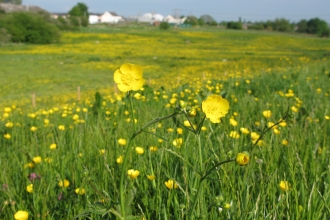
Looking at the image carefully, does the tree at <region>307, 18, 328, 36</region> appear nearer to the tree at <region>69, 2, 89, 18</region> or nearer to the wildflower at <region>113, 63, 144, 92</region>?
the tree at <region>69, 2, 89, 18</region>

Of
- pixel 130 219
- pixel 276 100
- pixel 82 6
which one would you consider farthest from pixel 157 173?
pixel 82 6

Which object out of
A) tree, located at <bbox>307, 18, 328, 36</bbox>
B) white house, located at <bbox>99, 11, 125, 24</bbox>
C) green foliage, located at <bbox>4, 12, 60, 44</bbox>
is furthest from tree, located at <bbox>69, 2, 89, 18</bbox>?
green foliage, located at <bbox>4, 12, 60, 44</bbox>

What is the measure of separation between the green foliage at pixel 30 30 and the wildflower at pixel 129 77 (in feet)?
121

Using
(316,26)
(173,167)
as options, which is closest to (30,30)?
(173,167)

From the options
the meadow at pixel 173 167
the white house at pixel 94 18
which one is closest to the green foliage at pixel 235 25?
the white house at pixel 94 18

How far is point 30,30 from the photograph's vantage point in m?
36.3

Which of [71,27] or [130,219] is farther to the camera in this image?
[71,27]

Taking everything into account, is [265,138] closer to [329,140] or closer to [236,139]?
[236,139]

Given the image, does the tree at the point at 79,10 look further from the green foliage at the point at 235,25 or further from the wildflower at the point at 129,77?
the wildflower at the point at 129,77

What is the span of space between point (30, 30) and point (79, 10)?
50.6 m

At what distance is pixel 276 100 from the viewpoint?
429 cm

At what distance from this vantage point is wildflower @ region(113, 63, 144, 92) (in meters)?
1.11

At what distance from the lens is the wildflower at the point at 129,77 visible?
1.11 meters

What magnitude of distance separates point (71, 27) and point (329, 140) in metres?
51.0
